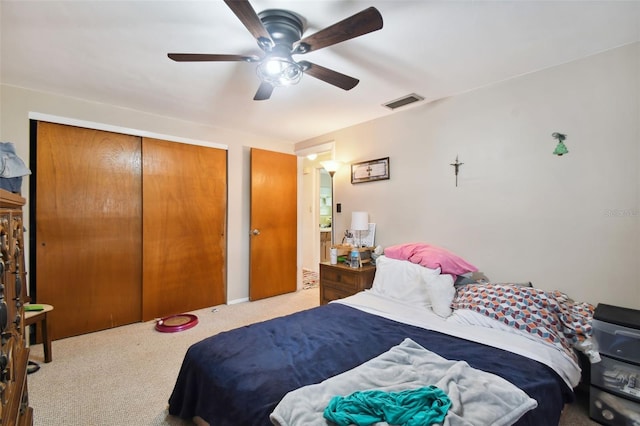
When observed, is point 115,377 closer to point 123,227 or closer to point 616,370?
point 123,227

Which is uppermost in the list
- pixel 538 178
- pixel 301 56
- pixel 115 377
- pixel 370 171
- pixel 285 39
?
pixel 301 56

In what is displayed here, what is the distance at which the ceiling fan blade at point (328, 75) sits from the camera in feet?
6.01

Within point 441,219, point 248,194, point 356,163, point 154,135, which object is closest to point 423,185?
point 441,219

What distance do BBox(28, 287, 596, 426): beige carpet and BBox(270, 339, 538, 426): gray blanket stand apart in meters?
1.06

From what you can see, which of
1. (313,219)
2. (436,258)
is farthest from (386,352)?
(313,219)

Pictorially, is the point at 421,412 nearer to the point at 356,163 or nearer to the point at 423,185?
the point at 423,185

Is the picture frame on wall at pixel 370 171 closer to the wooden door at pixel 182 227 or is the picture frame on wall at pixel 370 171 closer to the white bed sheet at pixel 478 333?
the white bed sheet at pixel 478 333

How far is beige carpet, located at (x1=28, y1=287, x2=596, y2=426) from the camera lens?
1.79 meters

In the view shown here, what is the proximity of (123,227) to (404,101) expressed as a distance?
3264 mm

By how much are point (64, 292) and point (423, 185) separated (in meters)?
3.74

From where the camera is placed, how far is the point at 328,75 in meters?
1.93

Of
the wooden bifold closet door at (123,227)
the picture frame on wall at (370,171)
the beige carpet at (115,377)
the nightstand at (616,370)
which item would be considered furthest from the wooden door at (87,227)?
the nightstand at (616,370)

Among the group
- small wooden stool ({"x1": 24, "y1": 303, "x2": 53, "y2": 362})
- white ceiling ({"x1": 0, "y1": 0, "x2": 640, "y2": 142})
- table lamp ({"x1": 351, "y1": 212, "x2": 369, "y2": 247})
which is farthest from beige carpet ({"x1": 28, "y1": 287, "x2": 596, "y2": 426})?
white ceiling ({"x1": 0, "y1": 0, "x2": 640, "y2": 142})

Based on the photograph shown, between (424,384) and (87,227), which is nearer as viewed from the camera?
(424,384)
